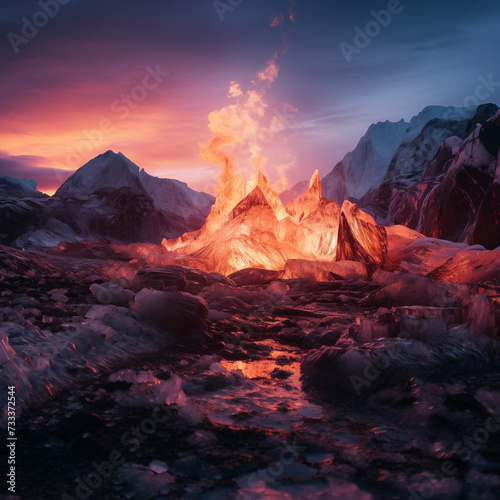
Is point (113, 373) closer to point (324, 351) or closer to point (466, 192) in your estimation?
point (324, 351)

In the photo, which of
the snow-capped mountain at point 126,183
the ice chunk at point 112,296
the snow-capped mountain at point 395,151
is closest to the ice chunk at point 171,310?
the ice chunk at point 112,296

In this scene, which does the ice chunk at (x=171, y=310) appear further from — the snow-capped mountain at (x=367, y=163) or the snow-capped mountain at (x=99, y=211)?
the snow-capped mountain at (x=367, y=163)

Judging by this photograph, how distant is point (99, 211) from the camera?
76.5 feet

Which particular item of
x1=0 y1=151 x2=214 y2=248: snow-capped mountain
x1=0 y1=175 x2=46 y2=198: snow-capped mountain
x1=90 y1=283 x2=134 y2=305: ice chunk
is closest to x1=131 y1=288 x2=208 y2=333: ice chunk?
x1=90 y1=283 x2=134 y2=305: ice chunk

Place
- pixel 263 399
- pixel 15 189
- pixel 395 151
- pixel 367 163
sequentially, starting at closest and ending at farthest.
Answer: pixel 263 399, pixel 395 151, pixel 15 189, pixel 367 163

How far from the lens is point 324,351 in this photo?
2400mm

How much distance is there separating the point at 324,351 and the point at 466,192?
32.0 feet

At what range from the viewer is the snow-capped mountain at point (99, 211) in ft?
62.4

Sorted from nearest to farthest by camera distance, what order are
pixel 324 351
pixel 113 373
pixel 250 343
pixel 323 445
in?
pixel 323 445 < pixel 113 373 < pixel 324 351 < pixel 250 343

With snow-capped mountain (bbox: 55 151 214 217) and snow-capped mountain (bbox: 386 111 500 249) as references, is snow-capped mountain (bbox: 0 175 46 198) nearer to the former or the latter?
snow-capped mountain (bbox: 55 151 214 217)

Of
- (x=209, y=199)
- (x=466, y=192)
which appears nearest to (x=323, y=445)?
(x=466, y=192)

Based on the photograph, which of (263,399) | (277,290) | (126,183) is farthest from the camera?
(126,183)

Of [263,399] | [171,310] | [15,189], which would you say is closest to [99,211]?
[15,189]

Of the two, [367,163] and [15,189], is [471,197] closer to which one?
[367,163]
